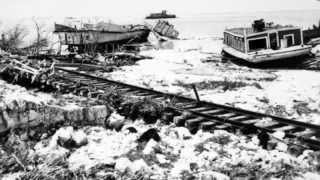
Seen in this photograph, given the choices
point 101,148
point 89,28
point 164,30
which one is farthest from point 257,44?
point 164,30

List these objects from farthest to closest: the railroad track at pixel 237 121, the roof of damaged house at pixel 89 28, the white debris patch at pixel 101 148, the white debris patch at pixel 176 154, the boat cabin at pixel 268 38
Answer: the roof of damaged house at pixel 89 28, the boat cabin at pixel 268 38, the railroad track at pixel 237 121, the white debris patch at pixel 101 148, the white debris patch at pixel 176 154

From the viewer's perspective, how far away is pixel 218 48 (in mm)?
30156

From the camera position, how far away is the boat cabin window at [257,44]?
63.3ft

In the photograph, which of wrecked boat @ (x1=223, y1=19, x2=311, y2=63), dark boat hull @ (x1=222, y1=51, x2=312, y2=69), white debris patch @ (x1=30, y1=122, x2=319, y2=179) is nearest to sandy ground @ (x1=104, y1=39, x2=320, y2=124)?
dark boat hull @ (x1=222, y1=51, x2=312, y2=69)

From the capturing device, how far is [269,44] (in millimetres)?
18984

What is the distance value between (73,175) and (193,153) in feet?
6.36

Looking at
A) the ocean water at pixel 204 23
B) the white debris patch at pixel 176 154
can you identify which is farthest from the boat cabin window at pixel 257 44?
the ocean water at pixel 204 23

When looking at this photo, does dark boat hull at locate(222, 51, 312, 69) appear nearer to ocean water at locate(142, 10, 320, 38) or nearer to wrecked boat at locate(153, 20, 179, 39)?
wrecked boat at locate(153, 20, 179, 39)

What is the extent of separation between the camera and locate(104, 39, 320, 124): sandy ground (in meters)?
10.3

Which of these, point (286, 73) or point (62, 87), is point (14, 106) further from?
point (286, 73)

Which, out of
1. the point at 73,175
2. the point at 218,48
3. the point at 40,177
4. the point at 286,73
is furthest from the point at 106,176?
the point at 218,48

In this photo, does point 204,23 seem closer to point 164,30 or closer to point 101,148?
point 164,30

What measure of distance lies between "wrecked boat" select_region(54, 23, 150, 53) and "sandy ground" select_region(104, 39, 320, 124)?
6.63 metres

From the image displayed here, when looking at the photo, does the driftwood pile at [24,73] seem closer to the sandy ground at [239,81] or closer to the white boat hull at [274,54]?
the sandy ground at [239,81]
